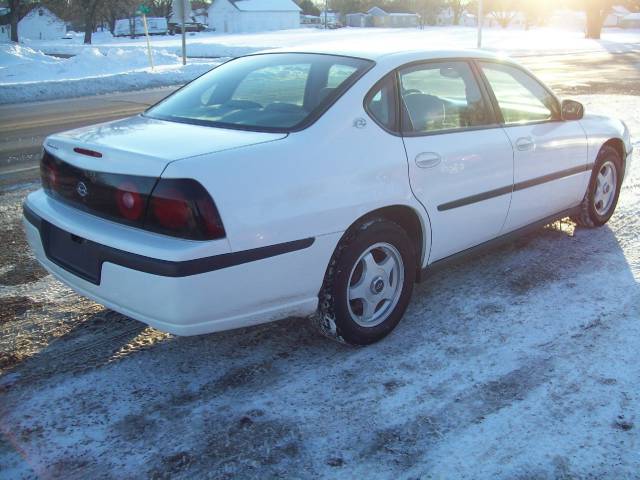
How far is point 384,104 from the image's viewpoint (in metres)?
3.58

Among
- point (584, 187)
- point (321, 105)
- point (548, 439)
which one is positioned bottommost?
point (548, 439)

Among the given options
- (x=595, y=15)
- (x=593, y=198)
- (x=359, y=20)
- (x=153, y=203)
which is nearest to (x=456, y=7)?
(x=359, y=20)

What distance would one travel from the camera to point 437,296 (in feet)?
13.8

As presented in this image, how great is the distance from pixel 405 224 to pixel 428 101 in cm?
78

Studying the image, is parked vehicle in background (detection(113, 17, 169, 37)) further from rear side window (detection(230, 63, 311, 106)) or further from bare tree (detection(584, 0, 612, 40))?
rear side window (detection(230, 63, 311, 106))

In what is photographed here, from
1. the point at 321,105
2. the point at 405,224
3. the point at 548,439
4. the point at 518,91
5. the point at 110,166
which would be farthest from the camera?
the point at 518,91

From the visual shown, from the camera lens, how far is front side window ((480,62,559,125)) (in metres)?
4.38

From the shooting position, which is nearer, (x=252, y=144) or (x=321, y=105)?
(x=252, y=144)

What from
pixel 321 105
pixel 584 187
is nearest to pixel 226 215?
pixel 321 105

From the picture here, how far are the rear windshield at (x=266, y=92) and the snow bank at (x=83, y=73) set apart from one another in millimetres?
13003

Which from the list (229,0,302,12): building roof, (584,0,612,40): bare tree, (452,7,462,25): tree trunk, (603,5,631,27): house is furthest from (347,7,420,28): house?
(584,0,612,40): bare tree

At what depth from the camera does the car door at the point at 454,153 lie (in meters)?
3.66

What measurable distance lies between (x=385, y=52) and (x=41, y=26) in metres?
74.9

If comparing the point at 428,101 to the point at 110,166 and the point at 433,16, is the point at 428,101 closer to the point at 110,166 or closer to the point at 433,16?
the point at 110,166
